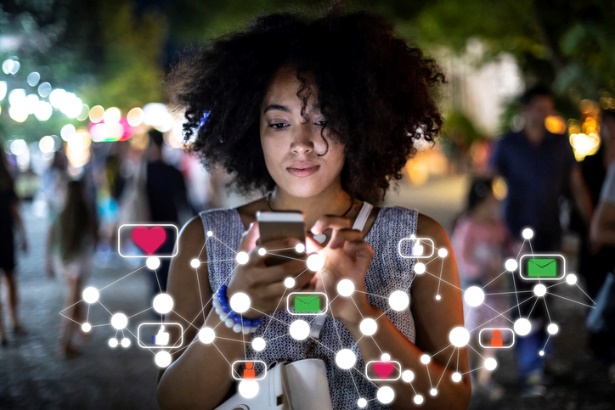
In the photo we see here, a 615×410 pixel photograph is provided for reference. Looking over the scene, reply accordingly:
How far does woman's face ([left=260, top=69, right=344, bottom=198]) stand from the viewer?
205 centimetres

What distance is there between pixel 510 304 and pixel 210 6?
1701 centimetres

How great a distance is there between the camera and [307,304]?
188 centimetres

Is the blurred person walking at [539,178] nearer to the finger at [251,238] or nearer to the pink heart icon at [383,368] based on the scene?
the pink heart icon at [383,368]

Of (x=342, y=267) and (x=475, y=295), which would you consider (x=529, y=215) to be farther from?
(x=342, y=267)

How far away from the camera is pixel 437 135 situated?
231 cm

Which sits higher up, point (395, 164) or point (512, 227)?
point (395, 164)

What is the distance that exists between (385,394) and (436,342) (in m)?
0.18

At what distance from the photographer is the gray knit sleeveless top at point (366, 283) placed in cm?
205

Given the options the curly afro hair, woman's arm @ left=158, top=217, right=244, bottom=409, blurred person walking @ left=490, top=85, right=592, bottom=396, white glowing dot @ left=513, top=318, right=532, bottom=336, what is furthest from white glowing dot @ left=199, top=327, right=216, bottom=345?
blurred person walking @ left=490, top=85, right=592, bottom=396

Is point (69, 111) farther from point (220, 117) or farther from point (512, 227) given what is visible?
point (220, 117)

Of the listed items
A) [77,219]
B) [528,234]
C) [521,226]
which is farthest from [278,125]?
[77,219]

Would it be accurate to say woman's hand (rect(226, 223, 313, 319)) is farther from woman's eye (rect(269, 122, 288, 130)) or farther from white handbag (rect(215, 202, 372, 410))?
woman's eye (rect(269, 122, 288, 130))

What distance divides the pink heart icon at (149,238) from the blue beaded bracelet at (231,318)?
0.52 metres

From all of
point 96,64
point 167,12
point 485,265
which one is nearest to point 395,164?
point 485,265
